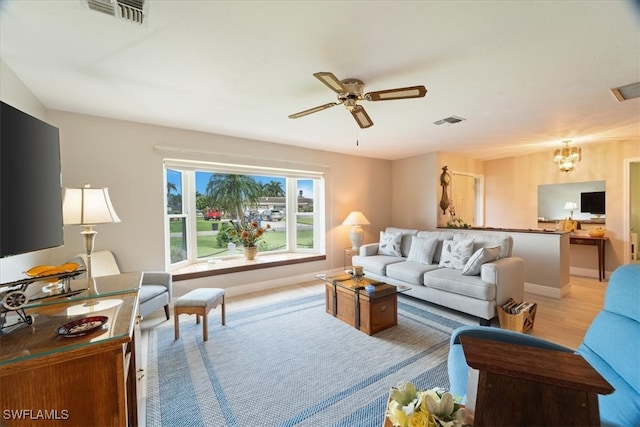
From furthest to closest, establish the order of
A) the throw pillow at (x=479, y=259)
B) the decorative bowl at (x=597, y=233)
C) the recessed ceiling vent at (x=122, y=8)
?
the decorative bowl at (x=597, y=233) → the throw pillow at (x=479, y=259) → the recessed ceiling vent at (x=122, y=8)

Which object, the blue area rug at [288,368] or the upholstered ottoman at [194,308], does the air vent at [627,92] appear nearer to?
the blue area rug at [288,368]

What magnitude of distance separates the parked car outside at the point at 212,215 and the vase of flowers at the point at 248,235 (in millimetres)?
261

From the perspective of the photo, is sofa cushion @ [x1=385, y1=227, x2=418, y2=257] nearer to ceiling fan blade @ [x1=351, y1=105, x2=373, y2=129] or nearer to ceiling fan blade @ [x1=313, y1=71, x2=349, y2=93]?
ceiling fan blade @ [x1=351, y1=105, x2=373, y2=129]

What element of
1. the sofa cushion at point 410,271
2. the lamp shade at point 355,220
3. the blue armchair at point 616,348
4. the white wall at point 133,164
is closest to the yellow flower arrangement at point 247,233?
the white wall at point 133,164

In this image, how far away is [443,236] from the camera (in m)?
3.78

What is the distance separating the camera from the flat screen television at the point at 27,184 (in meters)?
0.99

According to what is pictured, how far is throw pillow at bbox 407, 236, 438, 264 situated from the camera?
3675 mm

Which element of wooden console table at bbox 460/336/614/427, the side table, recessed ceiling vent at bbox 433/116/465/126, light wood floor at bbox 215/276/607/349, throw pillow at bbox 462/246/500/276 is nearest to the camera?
wooden console table at bbox 460/336/614/427

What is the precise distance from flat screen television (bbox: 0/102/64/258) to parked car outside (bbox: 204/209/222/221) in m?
2.78

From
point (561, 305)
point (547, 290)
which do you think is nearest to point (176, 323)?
point (561, 305)

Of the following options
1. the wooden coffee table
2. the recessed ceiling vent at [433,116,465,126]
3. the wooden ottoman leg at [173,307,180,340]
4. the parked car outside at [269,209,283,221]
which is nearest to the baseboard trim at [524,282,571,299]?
the wooden coffee table

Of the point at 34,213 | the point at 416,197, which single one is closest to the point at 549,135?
the point at 416,197

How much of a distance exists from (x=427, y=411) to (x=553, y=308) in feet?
11.8

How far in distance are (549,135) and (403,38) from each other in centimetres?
365
